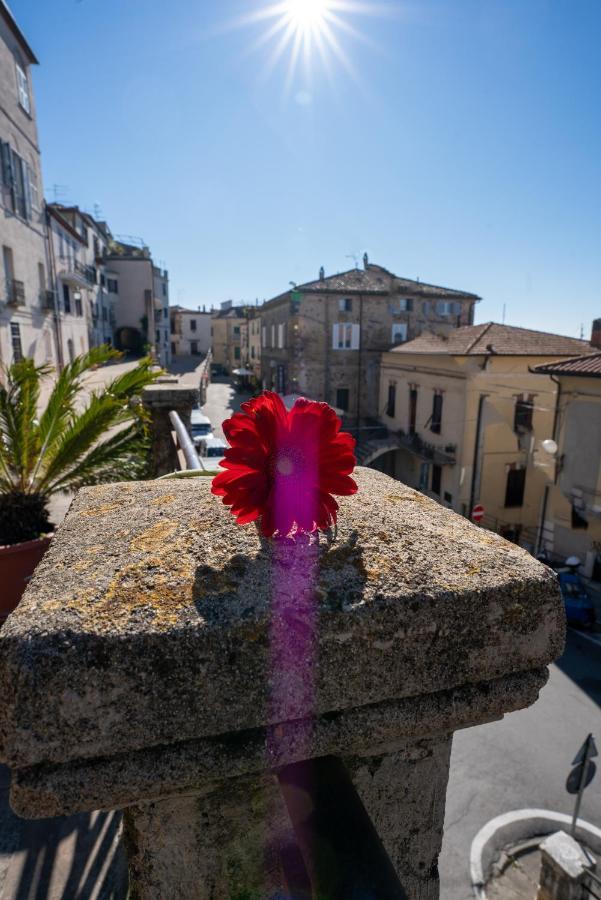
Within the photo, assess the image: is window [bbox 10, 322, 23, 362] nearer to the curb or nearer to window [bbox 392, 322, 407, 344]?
the curb

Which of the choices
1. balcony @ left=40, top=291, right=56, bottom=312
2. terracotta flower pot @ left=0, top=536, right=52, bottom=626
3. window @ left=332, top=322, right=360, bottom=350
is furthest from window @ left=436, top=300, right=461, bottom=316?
terracotta flower pot @ left=0, top=536, right=52, bottom=626

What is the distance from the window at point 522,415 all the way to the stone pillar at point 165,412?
19.0 meters

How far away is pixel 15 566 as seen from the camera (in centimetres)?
486

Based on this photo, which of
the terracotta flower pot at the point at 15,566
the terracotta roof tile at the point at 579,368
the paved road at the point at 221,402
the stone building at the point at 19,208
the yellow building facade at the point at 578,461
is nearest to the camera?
the terracotta flower pot at the point at 15,566

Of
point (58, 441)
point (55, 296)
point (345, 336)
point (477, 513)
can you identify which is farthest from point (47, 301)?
point (477, 513)

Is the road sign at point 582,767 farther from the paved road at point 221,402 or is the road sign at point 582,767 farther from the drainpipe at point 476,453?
the paved road at point 221,402

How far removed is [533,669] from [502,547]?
23 cm

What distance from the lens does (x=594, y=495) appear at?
16.7m

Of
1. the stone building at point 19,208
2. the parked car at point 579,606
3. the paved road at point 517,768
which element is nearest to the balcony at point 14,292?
the stone building at point 19,208

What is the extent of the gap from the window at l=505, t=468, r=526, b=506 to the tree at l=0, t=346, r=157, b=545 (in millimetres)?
20256

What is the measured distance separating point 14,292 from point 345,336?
1869cm

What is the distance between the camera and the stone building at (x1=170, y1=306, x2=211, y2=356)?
250 ft

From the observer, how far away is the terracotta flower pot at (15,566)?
15.7 ft

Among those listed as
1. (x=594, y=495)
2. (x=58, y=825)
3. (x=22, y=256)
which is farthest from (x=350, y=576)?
(x=22, y=256)
